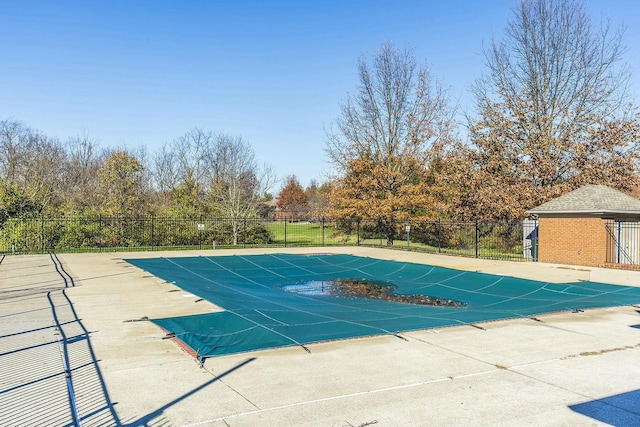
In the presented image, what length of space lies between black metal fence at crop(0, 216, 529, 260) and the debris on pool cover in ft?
24.0

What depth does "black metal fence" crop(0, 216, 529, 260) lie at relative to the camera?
77.1 feet

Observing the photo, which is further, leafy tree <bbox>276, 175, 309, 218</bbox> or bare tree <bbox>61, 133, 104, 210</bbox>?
leafy tree <bbox>276, 175, 309, 218</bbox>

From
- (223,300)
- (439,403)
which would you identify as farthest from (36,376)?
(223,300)

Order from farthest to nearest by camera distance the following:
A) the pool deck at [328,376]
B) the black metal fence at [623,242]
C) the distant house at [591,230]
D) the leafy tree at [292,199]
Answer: the leafy tree at [292,199]
the black metal fence at [623,242]
the distant house at [591,230]
the pool deck at [328,376]

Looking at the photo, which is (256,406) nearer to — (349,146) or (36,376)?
(36,376)

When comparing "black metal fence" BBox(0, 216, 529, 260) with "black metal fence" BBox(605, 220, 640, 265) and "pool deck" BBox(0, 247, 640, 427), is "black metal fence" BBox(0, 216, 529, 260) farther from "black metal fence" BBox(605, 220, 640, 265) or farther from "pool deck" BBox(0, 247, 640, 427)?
"pool deck" BBox(0, 247, 640, 427)

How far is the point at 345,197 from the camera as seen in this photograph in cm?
2986

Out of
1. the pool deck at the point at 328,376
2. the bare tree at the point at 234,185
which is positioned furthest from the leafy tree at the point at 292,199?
the pool deck at the point at 328,376

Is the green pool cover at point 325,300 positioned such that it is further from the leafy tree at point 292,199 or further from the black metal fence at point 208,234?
the leafy tree at point 292,199

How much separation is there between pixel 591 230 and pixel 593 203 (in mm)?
955

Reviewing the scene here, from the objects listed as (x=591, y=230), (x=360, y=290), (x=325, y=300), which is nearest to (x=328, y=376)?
(x=325, y=300)

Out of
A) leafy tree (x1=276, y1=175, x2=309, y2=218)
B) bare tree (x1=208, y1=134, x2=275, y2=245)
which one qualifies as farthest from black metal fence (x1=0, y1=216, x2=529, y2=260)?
leafy tree (x1=276, y1=175, x2=309, y2=218)

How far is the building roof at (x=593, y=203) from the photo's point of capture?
1728cm

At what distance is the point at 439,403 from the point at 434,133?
27.2 m
